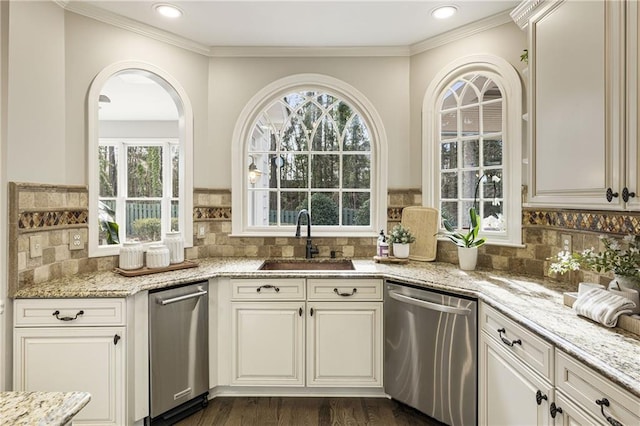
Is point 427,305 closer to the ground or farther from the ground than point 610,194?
closer to the ground

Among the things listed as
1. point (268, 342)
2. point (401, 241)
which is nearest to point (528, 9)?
point (401, 241)

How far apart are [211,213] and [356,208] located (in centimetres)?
128

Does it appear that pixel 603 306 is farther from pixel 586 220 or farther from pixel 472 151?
pixel 472 151

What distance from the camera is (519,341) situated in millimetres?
1589

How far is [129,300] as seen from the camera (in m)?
2.03

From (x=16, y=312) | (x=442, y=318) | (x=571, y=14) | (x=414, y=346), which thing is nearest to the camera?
(x=571, y=14)

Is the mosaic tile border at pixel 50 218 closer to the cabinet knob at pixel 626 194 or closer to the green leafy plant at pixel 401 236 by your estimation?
the green leafy plant at pixel 401 236

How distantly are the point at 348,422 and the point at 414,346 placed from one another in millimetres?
657

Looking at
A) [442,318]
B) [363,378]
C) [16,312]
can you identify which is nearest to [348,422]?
[363,378]

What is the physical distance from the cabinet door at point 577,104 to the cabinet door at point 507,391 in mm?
792

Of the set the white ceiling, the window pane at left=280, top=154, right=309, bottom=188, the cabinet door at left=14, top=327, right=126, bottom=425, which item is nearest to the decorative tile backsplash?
the cabinet door at left=14, top=327, right=126, bottom=425

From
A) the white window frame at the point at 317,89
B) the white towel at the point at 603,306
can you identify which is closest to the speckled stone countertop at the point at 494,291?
the white towel at the point at 603,306

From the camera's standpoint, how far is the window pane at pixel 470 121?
2738 millimetres

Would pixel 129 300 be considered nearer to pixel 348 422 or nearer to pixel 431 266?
pixel 348 422
